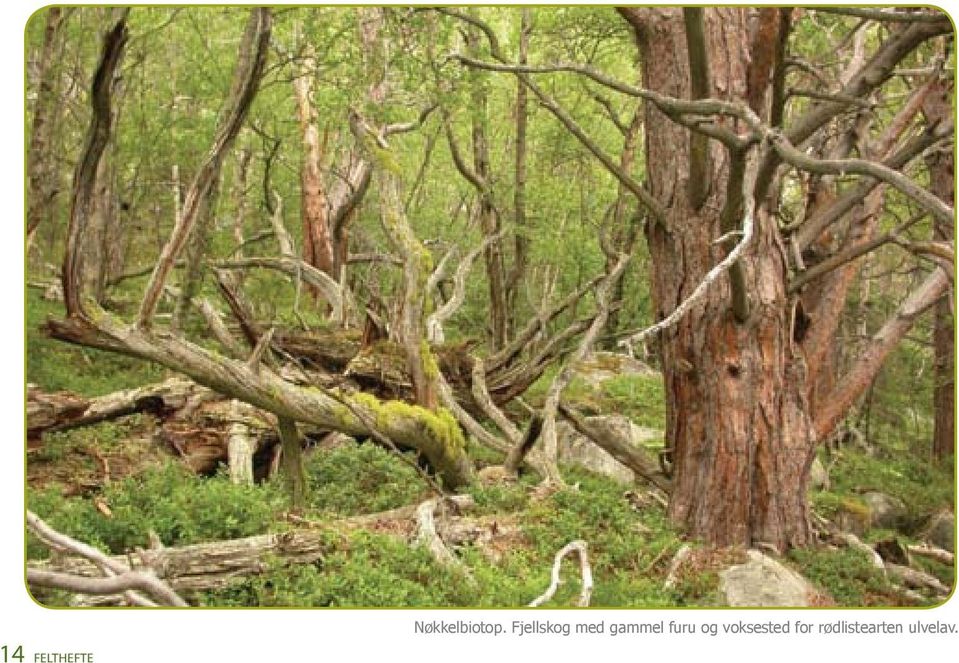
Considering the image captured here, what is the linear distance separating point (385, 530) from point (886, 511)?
27.3 ft

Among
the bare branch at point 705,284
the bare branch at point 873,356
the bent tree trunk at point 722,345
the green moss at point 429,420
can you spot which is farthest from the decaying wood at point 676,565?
the bare branch at point 705,284

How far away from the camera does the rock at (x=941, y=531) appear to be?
38.0 feet

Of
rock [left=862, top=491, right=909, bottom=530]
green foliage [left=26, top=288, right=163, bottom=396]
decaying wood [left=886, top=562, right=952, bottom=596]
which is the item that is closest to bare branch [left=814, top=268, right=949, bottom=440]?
decaying wood [left=886, top=562, right=952, bottom=596]

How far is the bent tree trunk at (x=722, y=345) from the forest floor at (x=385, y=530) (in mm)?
421

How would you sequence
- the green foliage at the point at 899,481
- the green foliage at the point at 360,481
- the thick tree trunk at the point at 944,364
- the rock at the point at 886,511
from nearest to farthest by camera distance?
the green foliage at the point at 360,481, the thick tree trunk at the point at 944,364, the rock at the point at 886,511, the green foliage at the point at 899,481

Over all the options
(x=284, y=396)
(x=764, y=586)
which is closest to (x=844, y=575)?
(x=764, y=586)

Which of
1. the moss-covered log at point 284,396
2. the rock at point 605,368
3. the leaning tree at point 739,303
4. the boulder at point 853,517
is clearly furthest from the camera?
the rock at point 605,368

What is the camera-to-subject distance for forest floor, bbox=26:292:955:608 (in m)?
5.60

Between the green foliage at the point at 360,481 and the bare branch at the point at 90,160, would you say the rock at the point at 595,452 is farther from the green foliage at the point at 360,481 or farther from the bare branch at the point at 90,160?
the bare branch at the point at 90,160

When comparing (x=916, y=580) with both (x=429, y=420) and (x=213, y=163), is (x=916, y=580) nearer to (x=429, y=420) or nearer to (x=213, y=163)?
(x=429, y=420)

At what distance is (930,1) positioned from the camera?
15.3 feet

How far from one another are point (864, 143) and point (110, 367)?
31.7 feet
